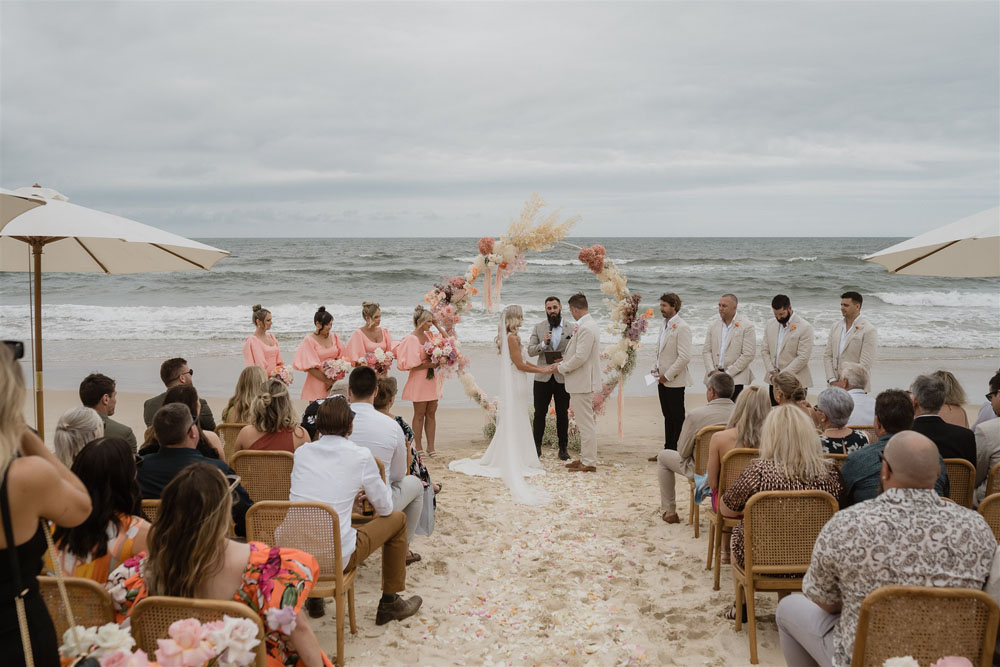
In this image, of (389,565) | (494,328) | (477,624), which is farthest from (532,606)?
(494,328)

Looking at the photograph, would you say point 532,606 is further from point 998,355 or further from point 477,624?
point 998,355

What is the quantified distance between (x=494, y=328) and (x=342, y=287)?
13.1 meters

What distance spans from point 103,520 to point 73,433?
106 cm

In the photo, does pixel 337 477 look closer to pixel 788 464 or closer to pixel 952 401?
pixel 788 464

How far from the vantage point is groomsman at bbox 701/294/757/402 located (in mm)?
7906

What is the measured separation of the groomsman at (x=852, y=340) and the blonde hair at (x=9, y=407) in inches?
284

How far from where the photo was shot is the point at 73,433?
3760mm

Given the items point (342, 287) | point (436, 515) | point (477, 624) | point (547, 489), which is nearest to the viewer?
point (477, 624)

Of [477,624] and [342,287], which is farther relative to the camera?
[342,287]

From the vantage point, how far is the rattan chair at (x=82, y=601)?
8.17 ft

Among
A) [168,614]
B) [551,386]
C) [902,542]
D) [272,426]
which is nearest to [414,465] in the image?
[272,426]

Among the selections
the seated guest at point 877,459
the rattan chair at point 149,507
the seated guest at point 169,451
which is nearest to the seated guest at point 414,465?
the seated guest at point 169,451

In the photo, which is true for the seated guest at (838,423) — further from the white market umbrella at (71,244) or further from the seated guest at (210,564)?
the white market umbrella at (71,244)

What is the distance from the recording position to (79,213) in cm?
477
